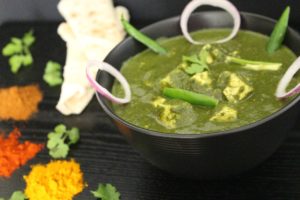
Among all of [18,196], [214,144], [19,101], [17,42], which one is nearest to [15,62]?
[17,42]

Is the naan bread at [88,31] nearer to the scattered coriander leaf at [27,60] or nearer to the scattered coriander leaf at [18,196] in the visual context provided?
the scattered coriander leaf at [27,60]

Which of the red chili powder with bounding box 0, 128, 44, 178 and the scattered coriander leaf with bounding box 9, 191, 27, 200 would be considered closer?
the scattered coriander leaf with bounding box 9, 191, 27, 200

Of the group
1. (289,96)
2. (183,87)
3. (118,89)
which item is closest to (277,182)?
(289,96)

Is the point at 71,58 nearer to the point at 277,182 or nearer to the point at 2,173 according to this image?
the point at 2,173

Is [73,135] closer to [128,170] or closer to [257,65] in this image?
[128,170]

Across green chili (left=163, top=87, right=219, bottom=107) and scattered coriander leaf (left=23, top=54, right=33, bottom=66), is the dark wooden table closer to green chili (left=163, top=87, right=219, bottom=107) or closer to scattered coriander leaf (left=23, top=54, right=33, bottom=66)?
scattered coriander leaf (left=23, top=54, right=33, bottom=66)

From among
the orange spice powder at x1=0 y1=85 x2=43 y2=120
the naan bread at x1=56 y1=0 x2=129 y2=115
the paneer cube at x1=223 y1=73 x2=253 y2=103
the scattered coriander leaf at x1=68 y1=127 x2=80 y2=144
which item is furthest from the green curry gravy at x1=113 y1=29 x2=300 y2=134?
the orange spice powder at x1=0 y1=85 x2=43 y2=120
